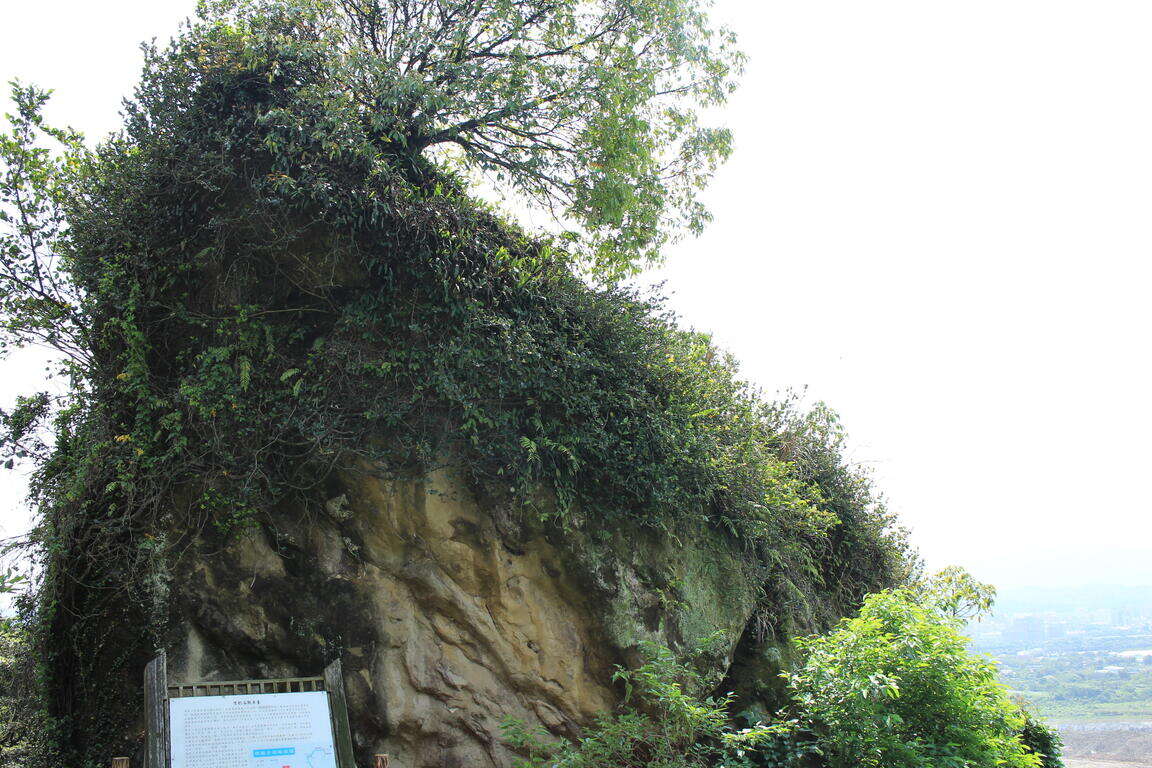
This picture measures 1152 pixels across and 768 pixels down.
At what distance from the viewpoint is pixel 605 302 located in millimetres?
7168

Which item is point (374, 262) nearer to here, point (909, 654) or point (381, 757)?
point (381, 757)

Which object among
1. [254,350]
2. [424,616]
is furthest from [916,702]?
[254,350]

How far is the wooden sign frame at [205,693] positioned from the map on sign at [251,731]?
5 centimetres

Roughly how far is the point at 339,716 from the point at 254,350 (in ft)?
10.7

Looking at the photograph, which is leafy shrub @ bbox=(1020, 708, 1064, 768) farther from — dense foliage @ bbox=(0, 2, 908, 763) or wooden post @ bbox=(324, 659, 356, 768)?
wooden post @ bbox=(324, 659, 356, 768)

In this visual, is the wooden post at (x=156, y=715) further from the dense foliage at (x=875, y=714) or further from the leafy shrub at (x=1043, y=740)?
the leafy shrub at (x=1043, y=740)

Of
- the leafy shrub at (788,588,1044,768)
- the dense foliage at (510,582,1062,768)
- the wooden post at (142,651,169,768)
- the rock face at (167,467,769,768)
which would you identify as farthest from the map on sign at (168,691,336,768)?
the leafy shrub at (788,588,1044,768)

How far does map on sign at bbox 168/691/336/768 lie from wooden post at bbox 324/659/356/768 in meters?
0.05

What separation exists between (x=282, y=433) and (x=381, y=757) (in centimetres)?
275

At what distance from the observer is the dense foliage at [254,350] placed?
215 inches

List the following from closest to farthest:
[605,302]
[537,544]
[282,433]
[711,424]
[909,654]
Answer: [909,654], [282,433], [537,544], [605,302], [711,424]

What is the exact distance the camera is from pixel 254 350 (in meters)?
6.08

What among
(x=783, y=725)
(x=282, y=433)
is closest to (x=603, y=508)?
(x=783, y=725)

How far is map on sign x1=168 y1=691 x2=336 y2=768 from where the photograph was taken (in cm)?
406
